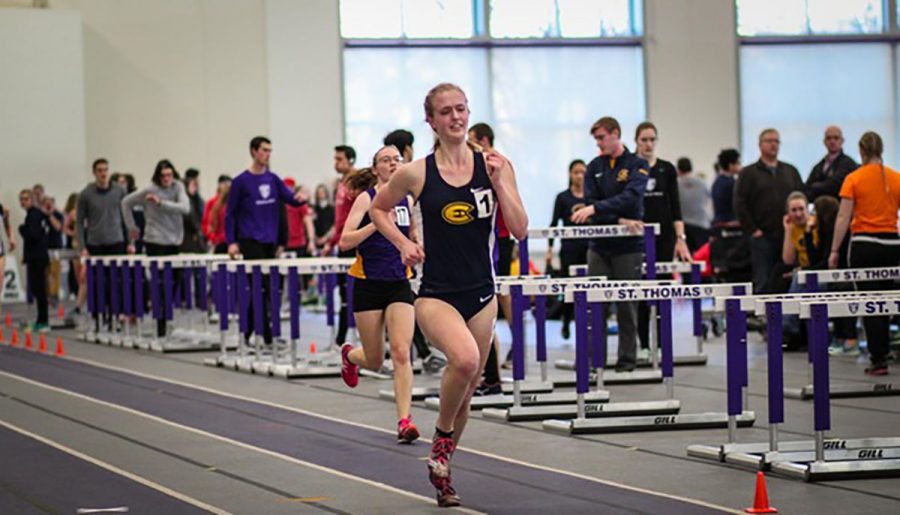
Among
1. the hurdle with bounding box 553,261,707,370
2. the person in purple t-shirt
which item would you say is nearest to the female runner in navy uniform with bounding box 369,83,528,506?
the hurdle with bounding box 553,261,707,370

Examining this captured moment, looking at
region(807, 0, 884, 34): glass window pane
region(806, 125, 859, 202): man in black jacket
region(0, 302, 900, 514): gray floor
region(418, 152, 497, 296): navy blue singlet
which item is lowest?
region(0, 302, 900, 514): gray floor

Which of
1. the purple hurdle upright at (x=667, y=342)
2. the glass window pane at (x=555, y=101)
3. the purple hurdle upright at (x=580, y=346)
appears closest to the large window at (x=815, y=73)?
the glass window pane at (x=555, y=101)

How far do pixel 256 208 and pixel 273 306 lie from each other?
118 centimetres

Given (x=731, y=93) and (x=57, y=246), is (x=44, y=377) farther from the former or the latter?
(x=731, y=93)

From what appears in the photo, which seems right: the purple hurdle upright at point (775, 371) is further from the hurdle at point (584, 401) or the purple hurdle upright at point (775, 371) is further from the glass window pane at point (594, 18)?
the glass window pane at point (594, 18)

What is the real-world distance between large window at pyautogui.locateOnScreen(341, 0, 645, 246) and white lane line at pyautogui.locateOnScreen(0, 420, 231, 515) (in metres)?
19.5

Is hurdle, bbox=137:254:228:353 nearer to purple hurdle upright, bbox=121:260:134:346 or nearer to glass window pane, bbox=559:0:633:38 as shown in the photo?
purple hurdle upright, bbox=121:260:134:346

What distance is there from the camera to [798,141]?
30375 mm

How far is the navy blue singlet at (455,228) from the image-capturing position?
680 cm

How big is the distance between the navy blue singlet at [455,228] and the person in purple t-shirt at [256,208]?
7506 mm

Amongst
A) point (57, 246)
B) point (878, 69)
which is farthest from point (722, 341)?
point (878, 69)

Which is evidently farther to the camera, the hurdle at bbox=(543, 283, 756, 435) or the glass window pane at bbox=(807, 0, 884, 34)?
the glass window pane at bbox=(807, 0, 884, 34)

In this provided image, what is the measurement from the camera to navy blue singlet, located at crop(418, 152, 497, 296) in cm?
680

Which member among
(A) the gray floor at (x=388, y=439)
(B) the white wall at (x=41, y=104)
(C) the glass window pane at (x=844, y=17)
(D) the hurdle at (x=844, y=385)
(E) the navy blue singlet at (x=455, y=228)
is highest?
(C) the glass window pane at (x=844, y=17)
